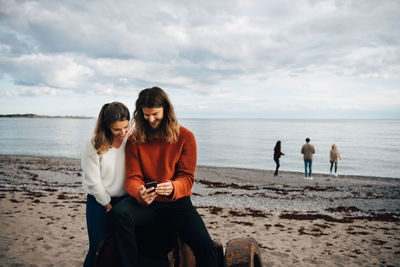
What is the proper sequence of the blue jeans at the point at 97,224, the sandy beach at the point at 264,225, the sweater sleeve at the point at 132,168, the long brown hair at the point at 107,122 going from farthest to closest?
the sandy beach at the point at 264,225 → the long brown hair at the point at 107,122 → the blue jeans at the point at 97,224 → the sweater sleeve at the point at 132,168

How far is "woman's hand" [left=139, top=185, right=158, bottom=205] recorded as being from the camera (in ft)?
7.54

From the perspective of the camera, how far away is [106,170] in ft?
9.17

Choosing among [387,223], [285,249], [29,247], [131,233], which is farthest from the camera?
[387,223]

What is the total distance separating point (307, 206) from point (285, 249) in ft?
17.3

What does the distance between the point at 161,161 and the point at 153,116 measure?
0.42 m

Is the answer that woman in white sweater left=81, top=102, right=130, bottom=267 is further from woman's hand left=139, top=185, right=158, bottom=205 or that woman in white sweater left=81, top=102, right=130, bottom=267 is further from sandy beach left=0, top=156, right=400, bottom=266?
sandy beach left=0, top=156, right=400, bottom=266

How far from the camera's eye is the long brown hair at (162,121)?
102 inches

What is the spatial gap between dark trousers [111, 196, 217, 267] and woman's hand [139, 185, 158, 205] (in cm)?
13

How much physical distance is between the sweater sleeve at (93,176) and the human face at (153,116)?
63 cm

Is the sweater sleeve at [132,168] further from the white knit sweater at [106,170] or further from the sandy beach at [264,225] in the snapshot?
the sandy beach at [264,225]

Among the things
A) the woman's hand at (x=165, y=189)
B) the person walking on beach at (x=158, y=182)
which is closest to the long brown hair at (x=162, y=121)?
Result: the person walking on beach at (x=158, y=182)

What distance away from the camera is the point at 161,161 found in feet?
8.48

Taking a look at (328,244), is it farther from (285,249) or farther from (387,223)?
(387,223)

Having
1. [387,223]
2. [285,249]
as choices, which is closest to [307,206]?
[387,223]
